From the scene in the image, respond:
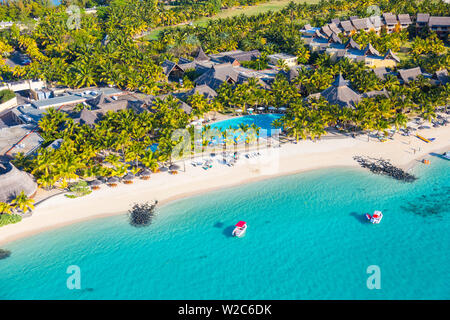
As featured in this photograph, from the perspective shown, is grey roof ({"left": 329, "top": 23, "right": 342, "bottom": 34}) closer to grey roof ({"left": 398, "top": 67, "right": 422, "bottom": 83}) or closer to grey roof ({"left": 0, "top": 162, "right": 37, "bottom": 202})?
grey roof ({"left": 398, "top": 67, "right": 422, "bottom": 83})

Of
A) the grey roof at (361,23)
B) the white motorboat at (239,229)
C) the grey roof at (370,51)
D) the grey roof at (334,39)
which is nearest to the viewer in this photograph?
the white motorboat at (239,229)

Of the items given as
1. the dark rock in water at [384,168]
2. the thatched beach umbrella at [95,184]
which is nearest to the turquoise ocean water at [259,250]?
the dark rock in water at [384,168]

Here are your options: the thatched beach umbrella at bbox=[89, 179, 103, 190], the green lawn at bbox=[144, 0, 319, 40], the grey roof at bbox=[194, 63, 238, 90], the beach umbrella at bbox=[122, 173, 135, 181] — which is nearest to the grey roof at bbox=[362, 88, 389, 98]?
the grey roof at bbox=[194, 63, 238, 90]

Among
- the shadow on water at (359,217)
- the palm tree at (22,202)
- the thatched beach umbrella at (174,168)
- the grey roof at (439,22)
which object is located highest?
the grey roof at (439,22)

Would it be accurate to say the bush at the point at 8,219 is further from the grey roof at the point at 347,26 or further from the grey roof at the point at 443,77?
the grey roof at the point at 347,26
